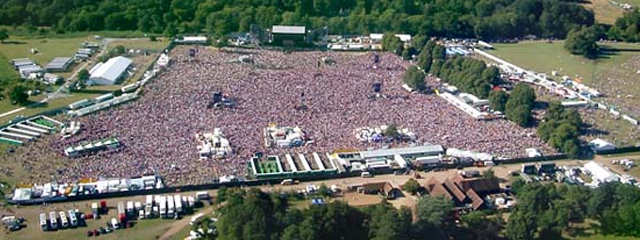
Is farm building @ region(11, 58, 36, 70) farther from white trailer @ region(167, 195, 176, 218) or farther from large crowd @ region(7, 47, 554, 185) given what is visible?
white trailer @ region(167, 195, 176, 218)

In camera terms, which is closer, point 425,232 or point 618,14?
point 425,232

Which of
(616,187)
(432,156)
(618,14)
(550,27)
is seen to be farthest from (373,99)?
(618,14)

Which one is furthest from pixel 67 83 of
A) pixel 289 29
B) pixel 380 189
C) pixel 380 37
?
pixel 380 37

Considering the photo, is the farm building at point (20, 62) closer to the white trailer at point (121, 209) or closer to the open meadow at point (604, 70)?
the white trailer at point (121, 209)

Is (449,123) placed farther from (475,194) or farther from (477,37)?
(477,37)

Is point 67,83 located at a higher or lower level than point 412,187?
higher

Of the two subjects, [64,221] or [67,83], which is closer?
[64,221]

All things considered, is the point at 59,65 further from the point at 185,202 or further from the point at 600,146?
the point at 600,146
